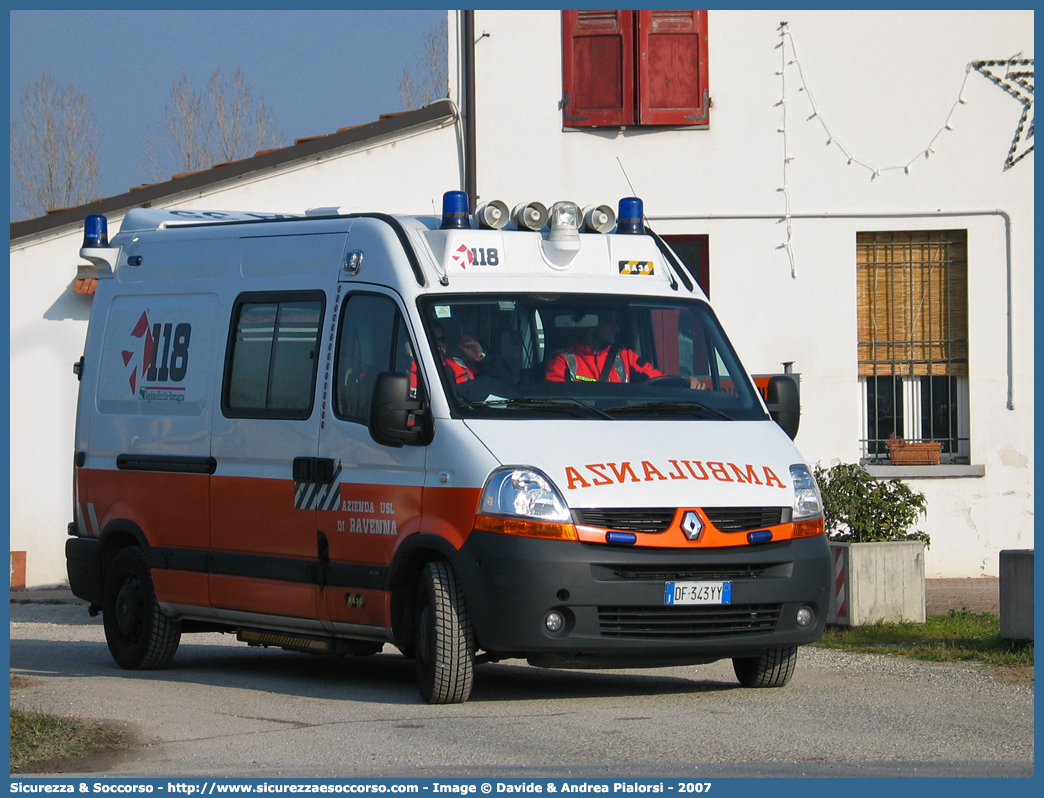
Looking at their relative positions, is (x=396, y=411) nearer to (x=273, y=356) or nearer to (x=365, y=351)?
(x=365, y=351)

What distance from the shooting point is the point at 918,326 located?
56.9 feet

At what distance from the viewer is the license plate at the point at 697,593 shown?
7852 millimetres

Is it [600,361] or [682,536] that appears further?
[600,361]

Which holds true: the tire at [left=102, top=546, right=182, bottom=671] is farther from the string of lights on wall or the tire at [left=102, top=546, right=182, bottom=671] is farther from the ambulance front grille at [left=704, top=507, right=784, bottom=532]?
the string of lights on wall

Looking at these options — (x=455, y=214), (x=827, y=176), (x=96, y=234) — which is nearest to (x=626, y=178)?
(x=827, y=176)

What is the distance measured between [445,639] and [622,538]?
3.45ft

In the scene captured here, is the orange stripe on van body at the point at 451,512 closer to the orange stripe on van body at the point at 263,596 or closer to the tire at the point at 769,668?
the orange stripe on van body at the point at 263,596

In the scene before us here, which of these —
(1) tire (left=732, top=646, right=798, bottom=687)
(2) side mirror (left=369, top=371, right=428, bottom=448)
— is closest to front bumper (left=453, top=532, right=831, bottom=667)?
(1) tire (left=732, top=646, right=798, bottom=687)

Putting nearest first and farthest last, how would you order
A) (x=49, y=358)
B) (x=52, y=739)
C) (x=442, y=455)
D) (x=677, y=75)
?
1. (x=52, y=739)
2. (x=442, y=455)
3. (x=49, y=358)
4. (x=677, y=75)

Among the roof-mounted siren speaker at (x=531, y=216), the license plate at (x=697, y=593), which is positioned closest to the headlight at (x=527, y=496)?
the license plate at (x=697, y=593)

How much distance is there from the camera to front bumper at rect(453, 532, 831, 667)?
25.2 ft

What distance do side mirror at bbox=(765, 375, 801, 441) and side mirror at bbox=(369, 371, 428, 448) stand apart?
6.80 feet

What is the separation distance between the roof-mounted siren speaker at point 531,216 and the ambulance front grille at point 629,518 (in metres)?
2.13

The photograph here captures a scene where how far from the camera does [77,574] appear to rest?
1081cm
